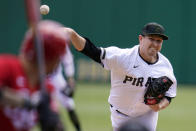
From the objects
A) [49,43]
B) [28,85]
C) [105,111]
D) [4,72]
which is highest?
[49,43]

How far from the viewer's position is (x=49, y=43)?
321cm

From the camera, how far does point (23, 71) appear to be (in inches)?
126

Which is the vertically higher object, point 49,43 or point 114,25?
point 49,43

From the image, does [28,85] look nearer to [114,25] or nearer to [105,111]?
[105,111]

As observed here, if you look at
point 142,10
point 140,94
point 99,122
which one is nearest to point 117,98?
point 140,94

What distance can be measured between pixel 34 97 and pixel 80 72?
16720 mm

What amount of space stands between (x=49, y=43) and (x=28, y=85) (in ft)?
1.00

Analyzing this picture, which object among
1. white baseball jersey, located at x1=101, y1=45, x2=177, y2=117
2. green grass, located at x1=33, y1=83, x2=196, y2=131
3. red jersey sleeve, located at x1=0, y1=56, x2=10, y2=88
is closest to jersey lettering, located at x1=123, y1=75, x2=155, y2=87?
white baseball jersey, located at x1=101, y1=45, x2=177, y2=117

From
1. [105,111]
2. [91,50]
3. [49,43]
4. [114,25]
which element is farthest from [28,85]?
[114,25]

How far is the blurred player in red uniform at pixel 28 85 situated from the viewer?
313 centimetres

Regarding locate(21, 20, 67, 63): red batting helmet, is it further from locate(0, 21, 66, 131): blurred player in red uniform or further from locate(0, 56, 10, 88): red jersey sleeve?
locate(0, 56, 10, 88): red jersey sleeve

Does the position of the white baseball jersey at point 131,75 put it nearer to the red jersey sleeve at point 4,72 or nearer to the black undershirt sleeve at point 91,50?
the black undershirt sleeve at point 91,50

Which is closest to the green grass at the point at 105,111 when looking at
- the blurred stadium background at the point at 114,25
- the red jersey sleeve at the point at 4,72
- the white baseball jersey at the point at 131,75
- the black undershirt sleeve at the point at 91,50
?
the blurred stadium background at the point at 114,25

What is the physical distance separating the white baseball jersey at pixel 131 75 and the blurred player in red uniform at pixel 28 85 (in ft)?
9.90
